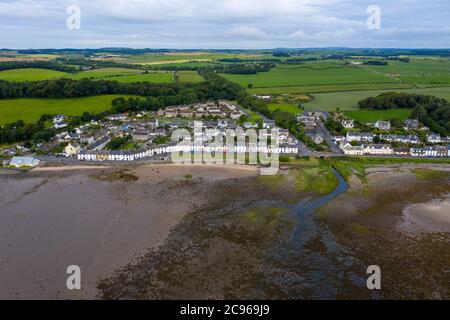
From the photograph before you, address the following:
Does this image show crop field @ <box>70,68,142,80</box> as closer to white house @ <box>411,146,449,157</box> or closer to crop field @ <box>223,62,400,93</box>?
crop field @ <box>223,62,400,93</box>

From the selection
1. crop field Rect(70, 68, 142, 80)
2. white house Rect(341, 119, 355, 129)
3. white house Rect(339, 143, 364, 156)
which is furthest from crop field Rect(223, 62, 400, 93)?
white house Rect(339, 143, 364, 156)

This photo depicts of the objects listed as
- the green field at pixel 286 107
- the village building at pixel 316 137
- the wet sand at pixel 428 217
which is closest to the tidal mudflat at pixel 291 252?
the wet sand at pixel 428 217

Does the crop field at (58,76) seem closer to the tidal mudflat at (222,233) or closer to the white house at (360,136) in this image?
the white house at (360,136)

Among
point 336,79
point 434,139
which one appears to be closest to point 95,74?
point 336,79

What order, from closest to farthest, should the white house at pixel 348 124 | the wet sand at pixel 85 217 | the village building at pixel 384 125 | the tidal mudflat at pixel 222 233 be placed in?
the tidal mudflat at pixel 222 233, the wet sand at pixel 85 217, the village building at pixel 384 125, the white house at pixel 348 124

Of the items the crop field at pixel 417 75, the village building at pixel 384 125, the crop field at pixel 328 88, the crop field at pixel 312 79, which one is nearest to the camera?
the village building at pixel 384 125

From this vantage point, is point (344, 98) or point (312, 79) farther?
point (312, 79)

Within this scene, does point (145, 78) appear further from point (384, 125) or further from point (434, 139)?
point (434, 139)
